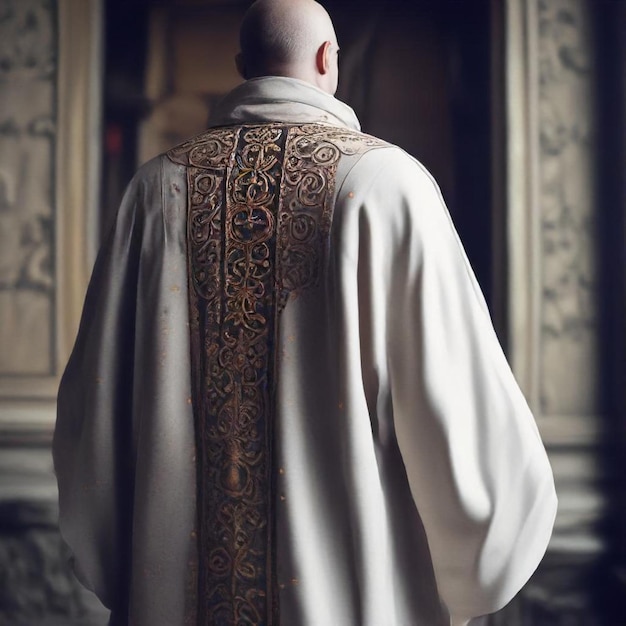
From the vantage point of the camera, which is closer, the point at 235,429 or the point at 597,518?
the point at 235,429

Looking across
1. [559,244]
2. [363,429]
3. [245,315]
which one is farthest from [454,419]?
[559,244]

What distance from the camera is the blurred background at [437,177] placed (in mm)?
1845

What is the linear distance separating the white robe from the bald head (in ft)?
0.09

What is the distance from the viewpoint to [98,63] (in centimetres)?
196

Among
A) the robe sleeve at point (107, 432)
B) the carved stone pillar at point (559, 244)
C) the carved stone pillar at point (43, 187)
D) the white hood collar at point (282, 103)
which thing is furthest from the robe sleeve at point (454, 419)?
the carved stone pillar at point (43, 187)

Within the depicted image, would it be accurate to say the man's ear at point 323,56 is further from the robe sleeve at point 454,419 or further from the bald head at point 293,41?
the robe sleeve at point 454,419

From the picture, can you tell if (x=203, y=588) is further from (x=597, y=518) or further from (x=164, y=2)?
(x=164, y=2)

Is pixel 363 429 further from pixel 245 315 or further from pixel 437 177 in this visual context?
pixel 437 177

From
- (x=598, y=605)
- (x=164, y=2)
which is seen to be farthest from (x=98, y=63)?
(x=598, y=605)

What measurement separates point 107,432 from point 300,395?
0.74 ft

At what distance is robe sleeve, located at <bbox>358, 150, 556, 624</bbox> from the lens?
802mm

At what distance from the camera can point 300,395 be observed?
834 mm

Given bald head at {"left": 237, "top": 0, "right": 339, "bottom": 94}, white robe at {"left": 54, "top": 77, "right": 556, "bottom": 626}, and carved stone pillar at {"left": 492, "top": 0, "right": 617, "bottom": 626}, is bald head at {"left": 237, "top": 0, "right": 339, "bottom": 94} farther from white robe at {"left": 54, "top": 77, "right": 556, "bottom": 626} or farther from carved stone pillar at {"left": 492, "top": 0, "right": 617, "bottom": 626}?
carved stone pillar at {"left": 492, "top": 0, "right": 617, "bottom": 626}

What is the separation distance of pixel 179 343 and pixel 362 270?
21 cm
